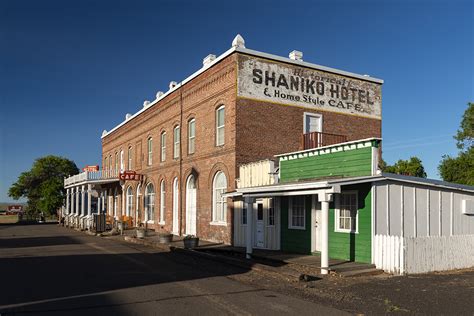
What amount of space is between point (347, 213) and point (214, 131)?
9046mm

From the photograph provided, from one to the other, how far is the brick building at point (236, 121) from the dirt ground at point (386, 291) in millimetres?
8676

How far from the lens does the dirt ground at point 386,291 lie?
8750 millimetres

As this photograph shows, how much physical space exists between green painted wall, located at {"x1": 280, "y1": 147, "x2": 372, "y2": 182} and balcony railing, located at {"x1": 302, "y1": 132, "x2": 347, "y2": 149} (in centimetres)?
390

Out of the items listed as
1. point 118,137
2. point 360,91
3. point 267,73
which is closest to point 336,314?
point 267,73

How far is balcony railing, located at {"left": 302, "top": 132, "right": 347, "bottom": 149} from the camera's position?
21.6m

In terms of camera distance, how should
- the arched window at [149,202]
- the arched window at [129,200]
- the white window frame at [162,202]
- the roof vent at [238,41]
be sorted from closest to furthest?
the roof vent at [238,41]
the white window frame at [162,202]
the arched window at [149,202]
the arched window at [129,200]

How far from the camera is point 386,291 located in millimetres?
10352

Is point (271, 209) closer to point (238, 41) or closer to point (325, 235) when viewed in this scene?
point (325, 235)

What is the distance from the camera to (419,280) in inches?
465

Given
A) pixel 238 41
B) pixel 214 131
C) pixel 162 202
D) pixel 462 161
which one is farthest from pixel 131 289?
pixel 462 161

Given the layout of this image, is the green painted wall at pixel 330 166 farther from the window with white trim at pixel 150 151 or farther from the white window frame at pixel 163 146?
the window with white trim at pixel 150 151

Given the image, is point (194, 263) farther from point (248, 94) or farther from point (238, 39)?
point (238, 39)

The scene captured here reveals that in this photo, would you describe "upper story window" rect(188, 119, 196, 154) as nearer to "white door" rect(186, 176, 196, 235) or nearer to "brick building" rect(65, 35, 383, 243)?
"brick building" rect(65, 35, 383, 243)

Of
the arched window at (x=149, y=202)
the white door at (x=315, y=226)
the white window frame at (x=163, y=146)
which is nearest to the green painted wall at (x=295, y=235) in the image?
the white door at (x=315, y=226)
